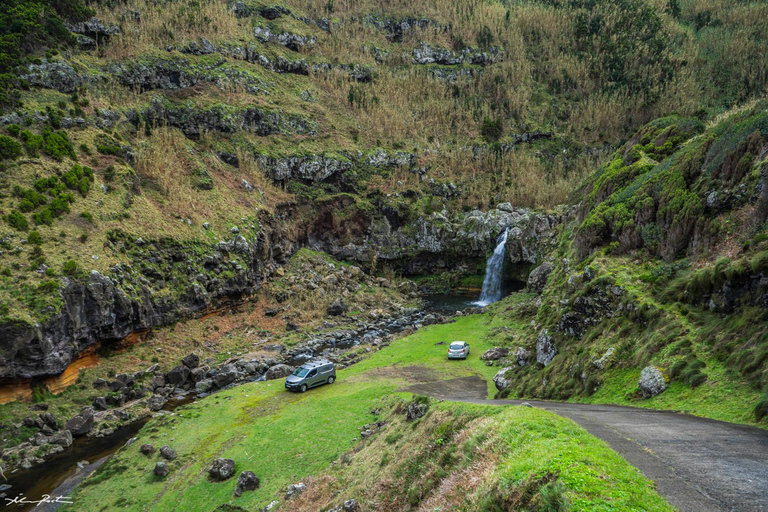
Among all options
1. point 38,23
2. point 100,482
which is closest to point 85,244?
point 100,482

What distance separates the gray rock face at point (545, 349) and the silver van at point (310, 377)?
51.9 ft

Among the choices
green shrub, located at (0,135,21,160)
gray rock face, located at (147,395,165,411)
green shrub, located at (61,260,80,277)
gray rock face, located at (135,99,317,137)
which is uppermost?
gray rock face, located at (135,99,317,137)

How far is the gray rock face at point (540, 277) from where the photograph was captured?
44.2 m

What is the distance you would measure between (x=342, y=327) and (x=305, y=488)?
1336 inches

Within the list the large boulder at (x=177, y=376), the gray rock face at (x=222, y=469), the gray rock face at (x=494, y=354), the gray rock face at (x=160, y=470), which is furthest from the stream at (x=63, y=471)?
the gray rock face at (x=494, y=354)

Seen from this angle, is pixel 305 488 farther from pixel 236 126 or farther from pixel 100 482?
pixel 236 126

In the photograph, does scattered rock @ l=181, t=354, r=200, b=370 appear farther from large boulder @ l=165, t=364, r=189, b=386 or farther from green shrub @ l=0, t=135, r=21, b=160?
green shrub @ l=0, t=135, r=21, b=160

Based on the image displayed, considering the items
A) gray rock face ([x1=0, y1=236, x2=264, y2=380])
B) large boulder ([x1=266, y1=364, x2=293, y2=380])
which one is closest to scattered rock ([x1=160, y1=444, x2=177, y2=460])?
large boulder ([x1=266, y1=364, x2=293, y2=380])

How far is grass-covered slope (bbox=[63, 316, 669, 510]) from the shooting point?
296 inches

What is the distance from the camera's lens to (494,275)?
68312mm

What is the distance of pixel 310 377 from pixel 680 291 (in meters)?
23.9

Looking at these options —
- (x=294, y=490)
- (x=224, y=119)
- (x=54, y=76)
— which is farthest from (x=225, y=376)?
(x=224, y=119)

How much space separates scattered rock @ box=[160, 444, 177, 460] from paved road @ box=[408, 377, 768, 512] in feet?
68.4

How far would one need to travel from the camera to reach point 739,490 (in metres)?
6.92
